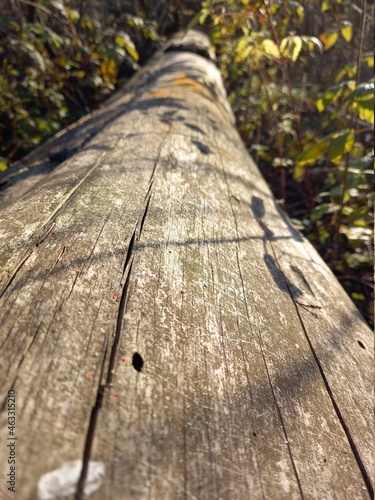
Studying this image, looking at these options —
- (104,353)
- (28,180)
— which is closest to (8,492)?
(104,353)

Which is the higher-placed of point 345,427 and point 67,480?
point 67,480

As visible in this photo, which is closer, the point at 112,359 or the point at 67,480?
the point at 67,480

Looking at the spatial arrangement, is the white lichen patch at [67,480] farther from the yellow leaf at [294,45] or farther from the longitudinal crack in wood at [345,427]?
the yellow leaf at [294,45]

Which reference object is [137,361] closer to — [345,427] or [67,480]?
[67,480]

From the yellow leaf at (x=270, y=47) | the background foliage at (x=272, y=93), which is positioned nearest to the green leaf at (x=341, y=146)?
the background foliage at (x=272, y=93)

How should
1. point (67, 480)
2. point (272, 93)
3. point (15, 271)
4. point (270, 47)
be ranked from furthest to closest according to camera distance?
point (272, 93) → point (270, 47) → point (15, 271) → point (67, 480)

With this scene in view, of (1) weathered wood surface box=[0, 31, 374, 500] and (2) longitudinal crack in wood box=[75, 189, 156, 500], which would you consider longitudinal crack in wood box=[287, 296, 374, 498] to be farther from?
(2) longitudinal crack in wood box=[75, 189, 156, 500]

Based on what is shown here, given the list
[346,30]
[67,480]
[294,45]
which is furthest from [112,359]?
[346,30]

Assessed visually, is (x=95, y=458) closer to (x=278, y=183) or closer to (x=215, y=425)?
(x=215, y=425)
